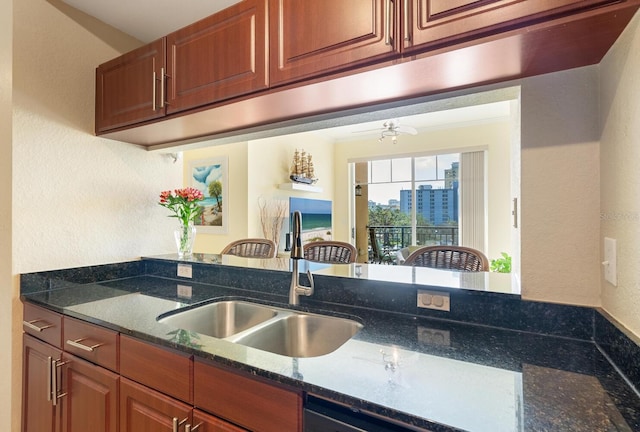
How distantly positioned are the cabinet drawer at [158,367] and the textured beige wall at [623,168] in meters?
1.21

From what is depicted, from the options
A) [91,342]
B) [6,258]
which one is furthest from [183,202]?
[91,342]

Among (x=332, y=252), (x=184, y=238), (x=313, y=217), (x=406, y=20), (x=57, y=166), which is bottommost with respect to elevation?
(x=332, y=252)

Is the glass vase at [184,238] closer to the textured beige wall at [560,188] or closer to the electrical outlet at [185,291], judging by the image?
the electrical outlet at [185,291]

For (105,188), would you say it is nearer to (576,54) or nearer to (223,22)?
(223,22)

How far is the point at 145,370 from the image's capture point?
1.09 meters

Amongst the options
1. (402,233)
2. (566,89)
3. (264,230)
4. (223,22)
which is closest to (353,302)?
(566,89)

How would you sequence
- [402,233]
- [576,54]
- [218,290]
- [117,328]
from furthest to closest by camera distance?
[402,233], [218,290], [117,328], [576,54]

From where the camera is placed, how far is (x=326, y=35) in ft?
3.59

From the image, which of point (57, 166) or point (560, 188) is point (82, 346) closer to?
point (57, 166)

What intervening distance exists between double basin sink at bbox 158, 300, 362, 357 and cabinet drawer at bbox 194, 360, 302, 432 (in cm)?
20

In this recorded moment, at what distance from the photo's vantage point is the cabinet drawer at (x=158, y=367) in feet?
3.27

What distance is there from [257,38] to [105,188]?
1.38m

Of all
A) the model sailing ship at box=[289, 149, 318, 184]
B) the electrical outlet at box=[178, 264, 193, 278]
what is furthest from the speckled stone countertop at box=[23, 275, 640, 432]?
the model sailing ship at box=[289, 149, 318, 184]

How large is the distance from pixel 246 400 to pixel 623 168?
115cm
